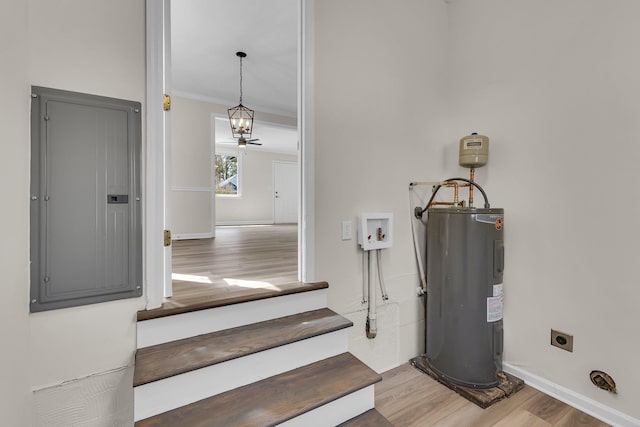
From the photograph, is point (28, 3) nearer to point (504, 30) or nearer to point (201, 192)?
point (504, 30)

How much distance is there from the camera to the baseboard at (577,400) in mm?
1530

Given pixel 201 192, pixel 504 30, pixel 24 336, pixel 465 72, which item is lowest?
pixel 24 336

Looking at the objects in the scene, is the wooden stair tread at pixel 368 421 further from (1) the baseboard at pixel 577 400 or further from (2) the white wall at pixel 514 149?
(1) the baseboard at pixel 577 400

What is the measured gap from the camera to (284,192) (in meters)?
9.26

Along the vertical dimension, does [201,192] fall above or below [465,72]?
below

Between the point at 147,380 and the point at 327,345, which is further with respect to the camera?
Answer: the point at 327,345

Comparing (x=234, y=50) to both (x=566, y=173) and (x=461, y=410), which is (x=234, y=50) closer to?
(x=566, y=173)

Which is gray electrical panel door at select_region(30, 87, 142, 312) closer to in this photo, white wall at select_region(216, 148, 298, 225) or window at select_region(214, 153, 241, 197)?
white wall at select_region(216, 148, 298, 225)

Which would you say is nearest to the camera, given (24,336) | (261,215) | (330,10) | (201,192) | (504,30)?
(24,336)

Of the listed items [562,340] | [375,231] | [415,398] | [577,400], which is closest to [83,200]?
[375,231]

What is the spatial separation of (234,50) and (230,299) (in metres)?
3.08

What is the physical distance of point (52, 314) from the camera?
120 centimetres

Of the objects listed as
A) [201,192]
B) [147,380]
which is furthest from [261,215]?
[147,380]

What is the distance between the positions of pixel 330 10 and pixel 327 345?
80.7 inches
